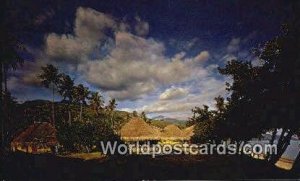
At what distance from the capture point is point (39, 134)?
28.0 ft

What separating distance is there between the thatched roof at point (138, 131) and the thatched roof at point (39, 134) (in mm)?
1721

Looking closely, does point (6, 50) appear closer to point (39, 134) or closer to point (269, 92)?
point (39, 134)

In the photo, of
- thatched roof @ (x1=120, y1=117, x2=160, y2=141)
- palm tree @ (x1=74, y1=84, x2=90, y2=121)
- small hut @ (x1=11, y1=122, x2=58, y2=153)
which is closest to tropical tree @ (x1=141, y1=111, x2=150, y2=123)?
thatched roof @ (x1=120, y1=117, x2=160, y2=141)

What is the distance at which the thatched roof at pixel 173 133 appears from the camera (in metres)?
9.01

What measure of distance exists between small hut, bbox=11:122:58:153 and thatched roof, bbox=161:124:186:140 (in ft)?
9.09

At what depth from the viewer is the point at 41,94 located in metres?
8.77

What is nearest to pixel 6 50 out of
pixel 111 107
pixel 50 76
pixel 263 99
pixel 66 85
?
pixel 50 76

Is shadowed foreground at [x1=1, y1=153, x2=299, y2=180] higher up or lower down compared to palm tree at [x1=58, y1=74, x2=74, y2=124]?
lower down

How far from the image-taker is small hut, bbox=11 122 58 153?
8.55 m

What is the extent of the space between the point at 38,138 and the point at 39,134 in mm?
237

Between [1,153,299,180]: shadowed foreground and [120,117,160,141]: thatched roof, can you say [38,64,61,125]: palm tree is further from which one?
[120,117,160,141]: thatched roof

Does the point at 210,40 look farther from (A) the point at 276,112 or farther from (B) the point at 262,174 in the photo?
(B) the point at 262,174

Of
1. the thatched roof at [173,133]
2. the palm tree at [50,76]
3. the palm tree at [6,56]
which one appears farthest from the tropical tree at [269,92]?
the palm tree at [6,56]

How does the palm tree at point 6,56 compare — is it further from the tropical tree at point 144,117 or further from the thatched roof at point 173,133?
the thatched roof at point 173,133
